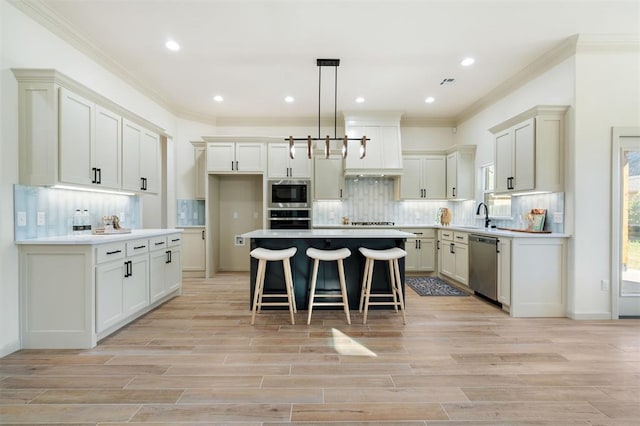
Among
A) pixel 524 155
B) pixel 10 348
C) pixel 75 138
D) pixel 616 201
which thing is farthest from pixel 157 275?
pixel 616 201

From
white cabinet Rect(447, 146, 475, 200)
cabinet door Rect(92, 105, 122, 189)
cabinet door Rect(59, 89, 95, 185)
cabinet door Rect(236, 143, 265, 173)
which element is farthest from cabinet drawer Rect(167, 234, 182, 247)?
white cabinet Rect(447, 146, 475, 200)

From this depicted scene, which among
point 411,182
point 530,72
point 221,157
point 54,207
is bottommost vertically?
point 54,207

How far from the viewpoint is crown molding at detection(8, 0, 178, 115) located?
9.07 ft

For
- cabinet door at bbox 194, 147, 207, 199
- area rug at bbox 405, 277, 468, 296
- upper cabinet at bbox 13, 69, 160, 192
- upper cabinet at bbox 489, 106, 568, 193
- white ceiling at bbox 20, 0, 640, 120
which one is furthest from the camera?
cabinet door at bbox 194, 147, 207, 199

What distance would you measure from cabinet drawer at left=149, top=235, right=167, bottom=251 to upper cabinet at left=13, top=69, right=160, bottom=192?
2.41ft

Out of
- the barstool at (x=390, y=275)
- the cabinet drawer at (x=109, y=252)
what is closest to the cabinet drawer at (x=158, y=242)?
the cabinet drawer at (x=109, y=252)

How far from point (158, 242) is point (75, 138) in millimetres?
1441

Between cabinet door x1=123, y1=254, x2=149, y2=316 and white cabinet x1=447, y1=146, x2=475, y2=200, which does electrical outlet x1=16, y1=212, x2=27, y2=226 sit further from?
white cabinet x1=447, y1=146, x2=475, y2=200

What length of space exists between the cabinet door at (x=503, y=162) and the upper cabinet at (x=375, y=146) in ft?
5.97

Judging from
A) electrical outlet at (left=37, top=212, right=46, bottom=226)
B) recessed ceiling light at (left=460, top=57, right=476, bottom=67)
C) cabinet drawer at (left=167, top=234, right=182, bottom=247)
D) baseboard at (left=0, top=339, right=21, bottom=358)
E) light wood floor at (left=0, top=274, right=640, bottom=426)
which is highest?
recessed ceiling light at (left=460, top=57, right=476, bottom=67)

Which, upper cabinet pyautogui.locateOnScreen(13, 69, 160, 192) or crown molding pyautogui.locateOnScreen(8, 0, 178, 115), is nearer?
upper cabinet pyautogui.locateOnScreen(13, 69, 160, 192)

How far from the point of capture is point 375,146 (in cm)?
580

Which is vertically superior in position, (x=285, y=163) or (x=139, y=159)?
(x=285, y=163)

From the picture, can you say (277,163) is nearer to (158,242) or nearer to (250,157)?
(250,157)
